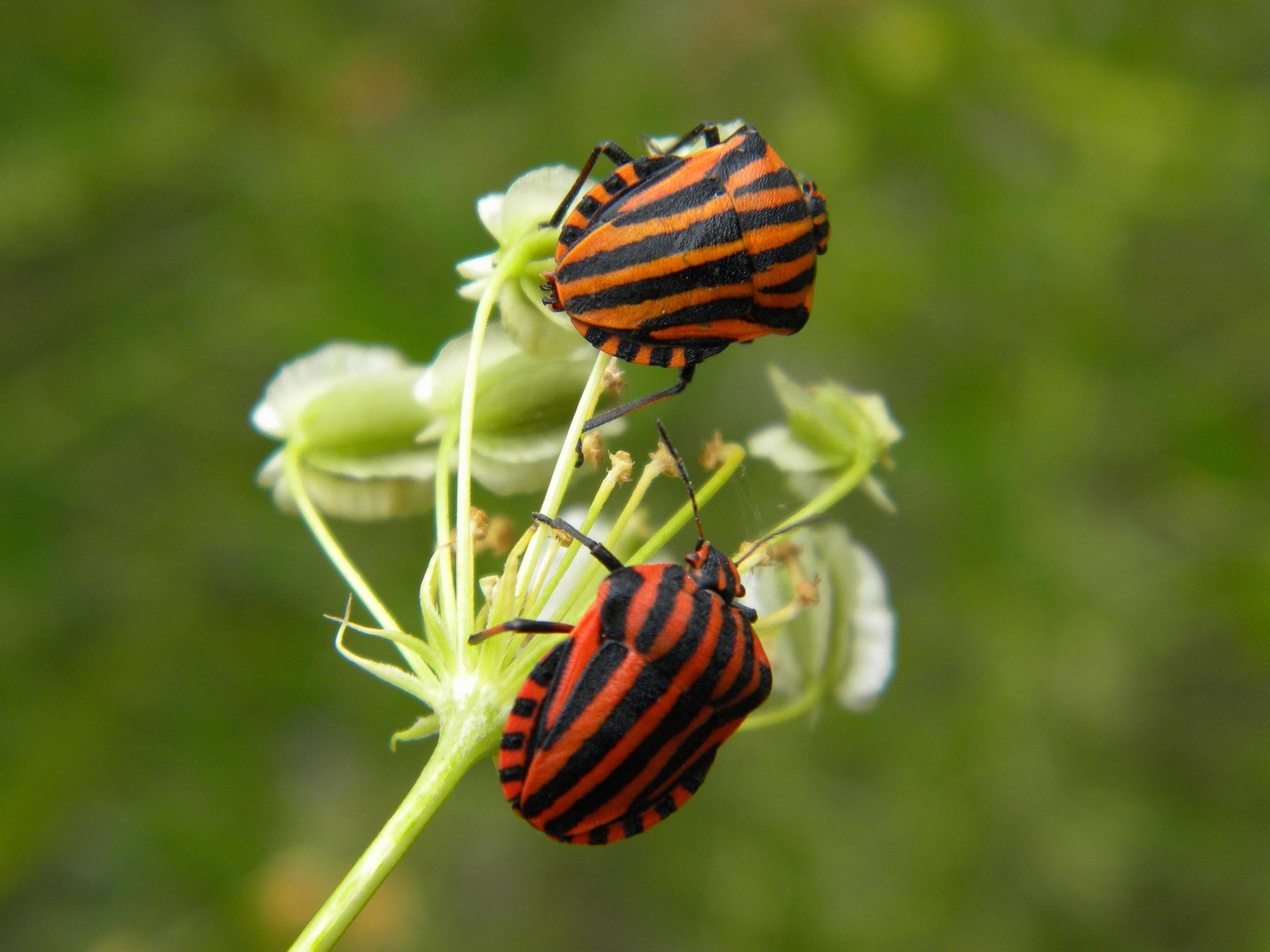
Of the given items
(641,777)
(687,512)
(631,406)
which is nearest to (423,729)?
(641,777)

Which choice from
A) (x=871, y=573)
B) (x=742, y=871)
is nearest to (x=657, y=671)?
(x=871, y=573)

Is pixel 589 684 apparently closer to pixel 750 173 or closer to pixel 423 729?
pixel 423 729

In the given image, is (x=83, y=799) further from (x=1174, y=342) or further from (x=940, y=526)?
(x=1174, y=342)

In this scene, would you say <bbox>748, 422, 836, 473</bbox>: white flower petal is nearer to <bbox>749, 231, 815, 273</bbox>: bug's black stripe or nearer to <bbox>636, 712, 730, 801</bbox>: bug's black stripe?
<bbox>749, 231, 815, 273</bbox>: bug's black stripe

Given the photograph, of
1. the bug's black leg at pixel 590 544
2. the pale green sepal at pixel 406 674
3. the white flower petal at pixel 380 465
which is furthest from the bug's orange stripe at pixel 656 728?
the white flower petal at pixel 380 465

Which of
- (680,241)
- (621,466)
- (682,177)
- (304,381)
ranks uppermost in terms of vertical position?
(304,381)

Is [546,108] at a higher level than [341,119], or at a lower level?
lower
